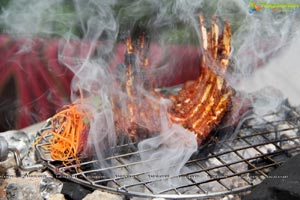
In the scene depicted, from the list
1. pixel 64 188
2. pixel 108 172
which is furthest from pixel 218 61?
pixel 64 188

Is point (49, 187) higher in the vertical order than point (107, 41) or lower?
lower

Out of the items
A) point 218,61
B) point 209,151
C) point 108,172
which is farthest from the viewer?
point 218,61

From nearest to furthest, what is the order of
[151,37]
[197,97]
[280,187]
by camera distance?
1. [280,187]
2. [197,97]
3. [151,37]

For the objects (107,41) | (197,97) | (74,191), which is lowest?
(74,191)

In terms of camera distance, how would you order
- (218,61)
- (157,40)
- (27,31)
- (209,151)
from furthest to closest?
(157,40) → (27,31) → (218,61) → (209,151)

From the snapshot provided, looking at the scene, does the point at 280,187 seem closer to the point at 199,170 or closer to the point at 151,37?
the point at 199,170

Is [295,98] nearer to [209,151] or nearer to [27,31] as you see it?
[209,151]

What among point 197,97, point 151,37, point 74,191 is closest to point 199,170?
point 197,97

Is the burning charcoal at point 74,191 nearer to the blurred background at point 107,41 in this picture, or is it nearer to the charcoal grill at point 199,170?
the charcoal grill at point 199,170
